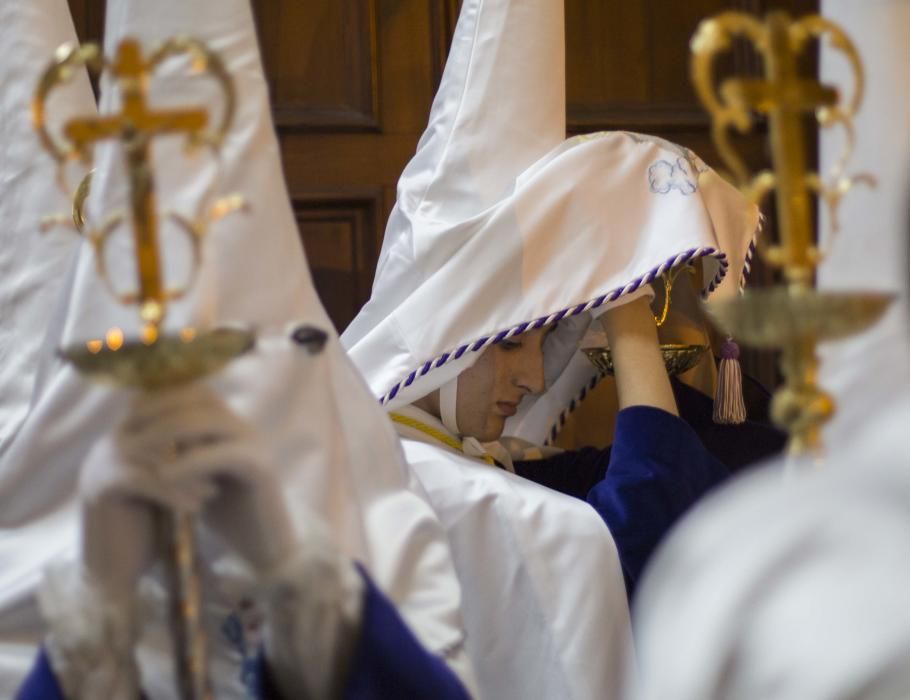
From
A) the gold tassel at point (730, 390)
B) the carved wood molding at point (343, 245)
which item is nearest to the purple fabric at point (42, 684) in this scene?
the gold tassel at point (730, 390)

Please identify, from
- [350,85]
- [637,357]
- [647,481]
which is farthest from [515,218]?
[350,85]

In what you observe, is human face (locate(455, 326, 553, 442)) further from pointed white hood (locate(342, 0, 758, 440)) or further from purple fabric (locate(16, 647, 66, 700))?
purple fabric (locate(16, 647, 66, 700))

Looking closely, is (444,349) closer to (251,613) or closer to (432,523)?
(432,523)

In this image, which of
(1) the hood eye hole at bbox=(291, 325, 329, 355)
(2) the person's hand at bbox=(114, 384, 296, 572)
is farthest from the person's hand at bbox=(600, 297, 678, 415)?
(2) the person's hand at bbox=(114, 384, 296, 572)

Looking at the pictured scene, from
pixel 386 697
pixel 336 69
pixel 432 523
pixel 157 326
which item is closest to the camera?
pixel 157 326

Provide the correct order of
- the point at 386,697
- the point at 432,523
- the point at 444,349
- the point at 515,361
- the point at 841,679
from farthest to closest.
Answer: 1. the point at 515,361
2. the point at 444,349
3. the point at 432,523
4. the point at 386,697
5. the point at 841,679

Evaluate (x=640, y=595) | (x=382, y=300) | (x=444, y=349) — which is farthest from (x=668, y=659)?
(x=382, y=300)

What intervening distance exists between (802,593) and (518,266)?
1.01 metres

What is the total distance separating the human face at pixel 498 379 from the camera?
75.7 inches

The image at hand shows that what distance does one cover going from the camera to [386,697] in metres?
1.12

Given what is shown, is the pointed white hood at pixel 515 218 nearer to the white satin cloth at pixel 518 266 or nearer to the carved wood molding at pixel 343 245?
the white satin cloth at pixel 518 266

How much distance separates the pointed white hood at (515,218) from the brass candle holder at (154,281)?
837 millimetres

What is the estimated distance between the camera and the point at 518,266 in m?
1.78

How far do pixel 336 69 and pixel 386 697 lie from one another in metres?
1.44
